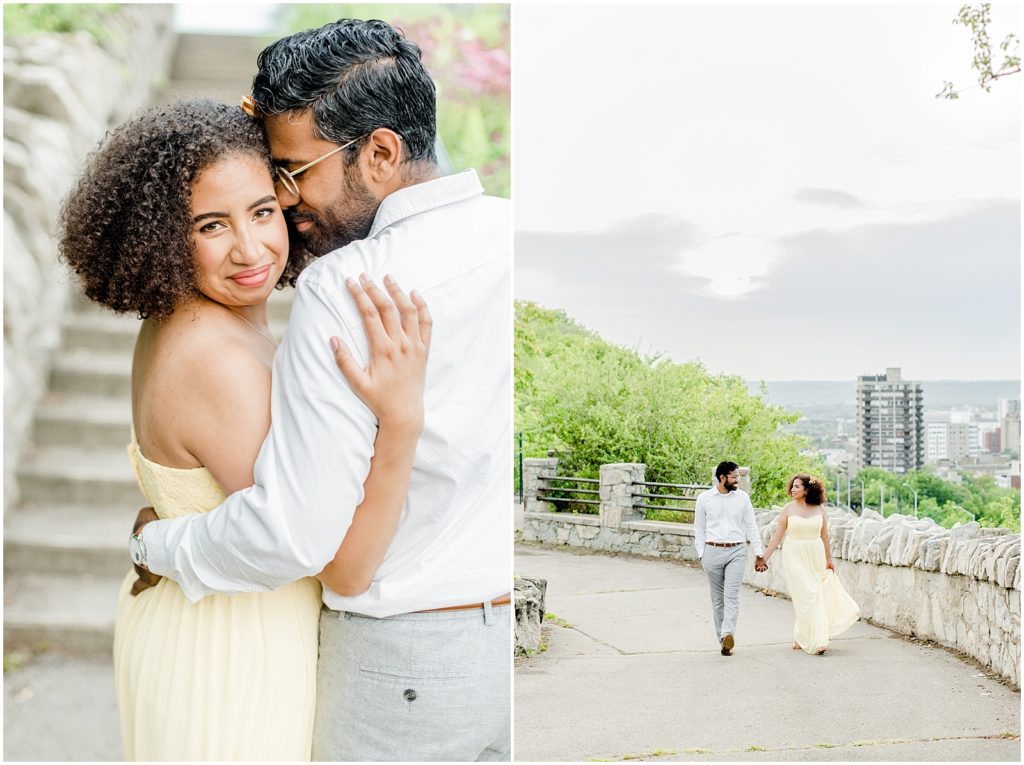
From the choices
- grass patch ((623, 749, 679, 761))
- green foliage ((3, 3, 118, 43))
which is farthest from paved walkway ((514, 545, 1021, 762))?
green foliage ((3, 3, 118, 43))

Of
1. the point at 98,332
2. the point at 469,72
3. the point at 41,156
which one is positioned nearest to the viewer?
the point at 469,72

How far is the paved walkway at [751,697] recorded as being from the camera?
2.53 meters

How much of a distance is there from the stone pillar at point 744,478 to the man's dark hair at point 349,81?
4.48ft

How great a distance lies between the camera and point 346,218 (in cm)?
174

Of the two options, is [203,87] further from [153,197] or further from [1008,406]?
[1008,406]

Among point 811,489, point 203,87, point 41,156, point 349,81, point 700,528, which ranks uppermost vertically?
point 203,87

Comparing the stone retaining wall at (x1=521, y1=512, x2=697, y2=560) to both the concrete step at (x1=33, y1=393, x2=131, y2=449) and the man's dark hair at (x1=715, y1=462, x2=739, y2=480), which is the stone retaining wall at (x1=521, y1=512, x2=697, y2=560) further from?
the concrete step at (x1=33, y1=393, x2=131, y2=449)

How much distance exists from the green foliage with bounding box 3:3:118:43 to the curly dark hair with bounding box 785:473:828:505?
113 inches

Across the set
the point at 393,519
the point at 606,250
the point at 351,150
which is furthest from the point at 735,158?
the point at 393,519

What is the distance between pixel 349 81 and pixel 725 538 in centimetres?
158

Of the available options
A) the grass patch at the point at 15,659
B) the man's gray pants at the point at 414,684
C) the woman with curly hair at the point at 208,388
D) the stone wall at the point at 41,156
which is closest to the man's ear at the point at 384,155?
the woman with curly hair at the point at 208,388

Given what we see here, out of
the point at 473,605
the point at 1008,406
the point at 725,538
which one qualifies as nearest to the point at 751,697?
the point at 725,538

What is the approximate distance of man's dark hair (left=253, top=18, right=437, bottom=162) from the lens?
5.20 feet

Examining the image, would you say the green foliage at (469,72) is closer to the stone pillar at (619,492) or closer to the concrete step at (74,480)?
the stone pillar at (619,492)
